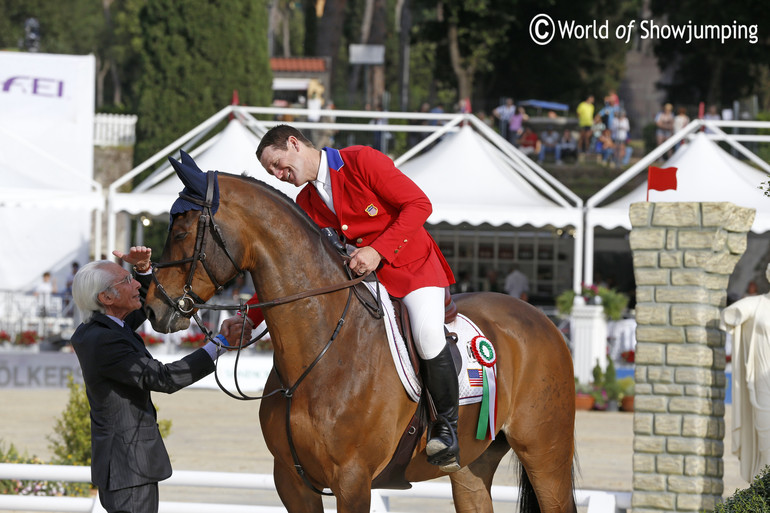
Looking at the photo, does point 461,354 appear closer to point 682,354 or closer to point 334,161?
point 334,161

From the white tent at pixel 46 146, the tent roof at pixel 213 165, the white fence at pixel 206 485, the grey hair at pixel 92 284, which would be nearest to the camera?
the grey hair at pixel 92 284

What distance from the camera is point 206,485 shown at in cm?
551

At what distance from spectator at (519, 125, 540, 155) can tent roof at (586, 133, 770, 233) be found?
28.1 feet

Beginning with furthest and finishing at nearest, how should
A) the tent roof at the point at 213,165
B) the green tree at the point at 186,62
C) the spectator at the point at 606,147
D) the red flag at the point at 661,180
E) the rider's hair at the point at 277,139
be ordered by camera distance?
the green tree at the point at 186,62, the spectator at the point at 606,147, the tent roof at the point at 213,165, the red flag at the point at 661,180, the rider's hair at the point at 277,139

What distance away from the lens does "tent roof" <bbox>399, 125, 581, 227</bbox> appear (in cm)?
1477

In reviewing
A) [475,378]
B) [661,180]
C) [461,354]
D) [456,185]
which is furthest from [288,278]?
[456,185]

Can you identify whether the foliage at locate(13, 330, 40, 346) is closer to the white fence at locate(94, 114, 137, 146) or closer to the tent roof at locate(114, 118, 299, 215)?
the tent roof at locate(114, 118, 299, 215)

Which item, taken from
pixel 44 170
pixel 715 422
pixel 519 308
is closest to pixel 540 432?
pixel 519 308

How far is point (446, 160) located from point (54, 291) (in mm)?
10102

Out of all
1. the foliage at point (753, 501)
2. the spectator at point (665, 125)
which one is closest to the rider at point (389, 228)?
the foliage at point (753, 501)

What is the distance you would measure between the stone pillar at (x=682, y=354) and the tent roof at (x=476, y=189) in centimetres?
798

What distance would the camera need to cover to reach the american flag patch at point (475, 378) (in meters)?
4.45

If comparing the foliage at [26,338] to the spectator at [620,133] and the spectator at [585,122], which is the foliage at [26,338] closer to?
the spectator at [585,122]

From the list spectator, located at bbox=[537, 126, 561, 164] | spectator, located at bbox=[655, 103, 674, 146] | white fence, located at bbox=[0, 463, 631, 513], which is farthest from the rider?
spectator, located at bbox=[537, 126, 561, 164]
